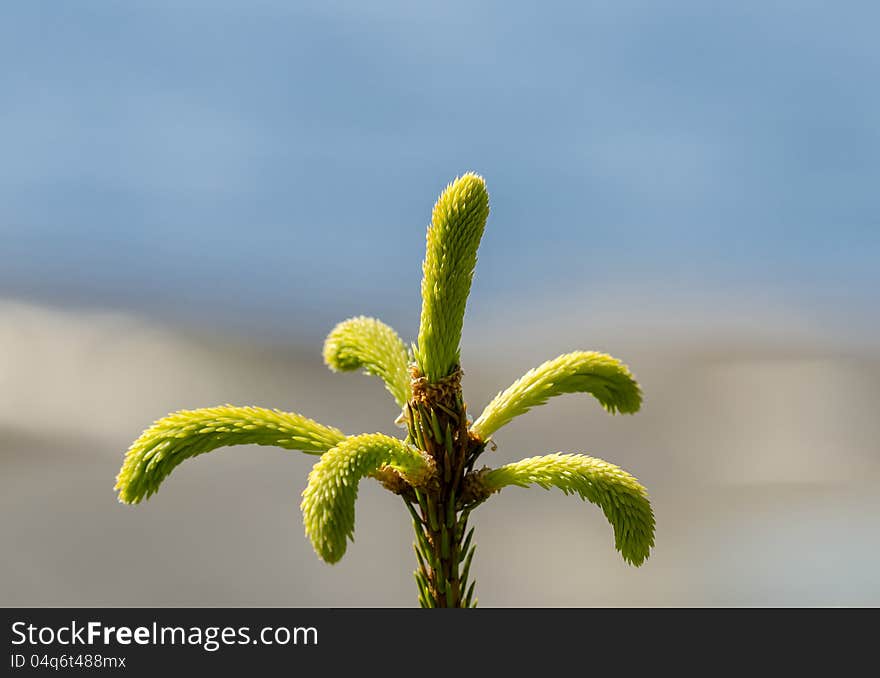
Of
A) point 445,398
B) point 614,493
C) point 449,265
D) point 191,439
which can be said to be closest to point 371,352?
point 445,398

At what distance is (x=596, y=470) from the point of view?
2.15 meters

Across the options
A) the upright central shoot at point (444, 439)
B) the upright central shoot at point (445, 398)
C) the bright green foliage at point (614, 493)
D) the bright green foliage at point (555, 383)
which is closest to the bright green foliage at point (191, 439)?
the upright central shoot at point (444, 439)

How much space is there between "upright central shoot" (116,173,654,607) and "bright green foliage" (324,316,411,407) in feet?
0.04

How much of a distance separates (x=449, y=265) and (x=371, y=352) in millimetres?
508

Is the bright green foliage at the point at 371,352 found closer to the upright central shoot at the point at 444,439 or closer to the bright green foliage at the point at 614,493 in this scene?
the upright central shoot at the point at 444,439

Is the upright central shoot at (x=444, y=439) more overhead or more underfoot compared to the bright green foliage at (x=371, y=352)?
more underfoot

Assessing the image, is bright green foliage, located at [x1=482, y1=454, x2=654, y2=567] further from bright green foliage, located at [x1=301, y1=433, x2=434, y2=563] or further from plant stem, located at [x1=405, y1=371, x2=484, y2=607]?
bright green foliage, located at [x1=301, y1=433, x2=434, y2=563]

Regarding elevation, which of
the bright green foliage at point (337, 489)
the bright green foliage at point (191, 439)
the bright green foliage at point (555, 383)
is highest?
the bright green foliage at point (555, 383)

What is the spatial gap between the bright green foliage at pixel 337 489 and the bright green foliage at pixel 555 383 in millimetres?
406

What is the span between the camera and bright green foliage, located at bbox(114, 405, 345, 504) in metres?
2.01

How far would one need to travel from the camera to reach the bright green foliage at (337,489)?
1774 millimetres
